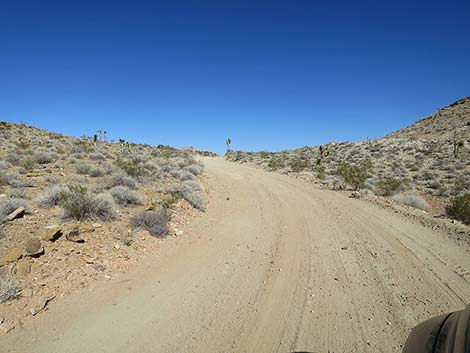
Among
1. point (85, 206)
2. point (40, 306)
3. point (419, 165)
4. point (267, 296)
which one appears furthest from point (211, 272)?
point (419, 165)

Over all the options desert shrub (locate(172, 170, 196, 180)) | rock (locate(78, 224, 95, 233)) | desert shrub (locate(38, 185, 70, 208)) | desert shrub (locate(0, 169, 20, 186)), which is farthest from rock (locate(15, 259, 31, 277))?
desert shrub (locate(172, 170, 196, 180))

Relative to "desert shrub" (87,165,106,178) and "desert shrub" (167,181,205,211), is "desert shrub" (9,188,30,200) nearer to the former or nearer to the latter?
"desert shrub" (87,165,106,178)

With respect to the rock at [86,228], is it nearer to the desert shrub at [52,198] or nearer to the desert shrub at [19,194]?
the desert shrub at [52,198]

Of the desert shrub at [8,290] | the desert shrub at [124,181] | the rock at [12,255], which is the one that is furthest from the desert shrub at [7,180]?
the desert shrub at [8,290]

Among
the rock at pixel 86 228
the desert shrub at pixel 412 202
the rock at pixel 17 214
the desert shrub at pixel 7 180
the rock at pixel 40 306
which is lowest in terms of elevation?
the rock at pixel 40 306

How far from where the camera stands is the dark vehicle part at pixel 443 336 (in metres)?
2.02

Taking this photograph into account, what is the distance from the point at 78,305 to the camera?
4820 millimetres

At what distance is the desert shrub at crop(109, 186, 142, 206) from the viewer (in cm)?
927

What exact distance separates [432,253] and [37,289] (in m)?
8.89

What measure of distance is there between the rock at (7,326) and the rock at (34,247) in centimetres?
160

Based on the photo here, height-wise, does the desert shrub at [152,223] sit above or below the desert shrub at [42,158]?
below

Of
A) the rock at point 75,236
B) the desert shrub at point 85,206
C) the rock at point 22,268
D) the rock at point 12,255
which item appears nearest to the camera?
the rock at point 22,268

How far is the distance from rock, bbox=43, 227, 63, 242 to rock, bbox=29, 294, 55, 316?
5.59 ft

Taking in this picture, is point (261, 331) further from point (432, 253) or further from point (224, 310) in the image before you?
point (432, 253)
